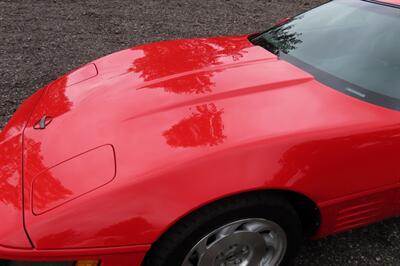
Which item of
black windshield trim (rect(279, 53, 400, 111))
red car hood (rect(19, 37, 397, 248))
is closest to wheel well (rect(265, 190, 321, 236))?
red car hood (rect(19, 37, 397, 248))

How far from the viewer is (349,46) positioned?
2496 mm

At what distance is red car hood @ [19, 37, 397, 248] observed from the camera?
1644mm

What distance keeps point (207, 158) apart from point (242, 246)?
498mm

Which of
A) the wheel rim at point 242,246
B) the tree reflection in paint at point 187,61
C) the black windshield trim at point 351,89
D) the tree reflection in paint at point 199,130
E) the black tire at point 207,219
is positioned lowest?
the wheel rim at point 242,246

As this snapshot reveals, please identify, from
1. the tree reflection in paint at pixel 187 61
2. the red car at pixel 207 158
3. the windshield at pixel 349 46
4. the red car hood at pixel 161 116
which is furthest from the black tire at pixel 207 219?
the windshield at pixel 349 46

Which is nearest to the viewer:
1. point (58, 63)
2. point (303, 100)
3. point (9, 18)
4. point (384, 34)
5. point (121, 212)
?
point (121, 212)

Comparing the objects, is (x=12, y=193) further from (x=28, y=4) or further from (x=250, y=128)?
(x=28, y=4)

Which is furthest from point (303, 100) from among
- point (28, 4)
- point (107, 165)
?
point (28, 4)

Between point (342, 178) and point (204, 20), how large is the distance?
548 centimetres

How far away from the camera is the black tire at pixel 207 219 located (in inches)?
63.5

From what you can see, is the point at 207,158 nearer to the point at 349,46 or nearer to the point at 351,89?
the point at 351,89

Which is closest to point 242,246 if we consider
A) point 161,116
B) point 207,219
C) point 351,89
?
point 207,219

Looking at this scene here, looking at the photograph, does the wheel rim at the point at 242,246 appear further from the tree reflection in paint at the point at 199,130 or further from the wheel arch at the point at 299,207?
the tree reflection in paint at the point at 199,130

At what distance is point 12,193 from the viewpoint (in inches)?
67.2
